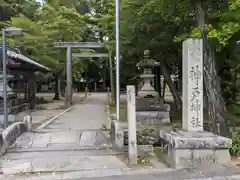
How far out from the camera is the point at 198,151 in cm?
644

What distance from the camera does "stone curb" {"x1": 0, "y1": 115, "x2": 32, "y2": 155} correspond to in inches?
302

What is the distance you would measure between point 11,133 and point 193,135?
520cm

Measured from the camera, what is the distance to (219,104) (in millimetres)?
8156

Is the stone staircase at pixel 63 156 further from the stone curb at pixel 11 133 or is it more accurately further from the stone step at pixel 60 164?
the stone curb at pixel 11 133

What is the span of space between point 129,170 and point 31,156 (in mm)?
2619

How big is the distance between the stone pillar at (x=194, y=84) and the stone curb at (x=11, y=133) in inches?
180

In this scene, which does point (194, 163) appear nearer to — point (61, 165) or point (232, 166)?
point (232, 166)

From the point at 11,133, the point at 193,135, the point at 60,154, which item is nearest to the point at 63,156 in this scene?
the point at 60,154

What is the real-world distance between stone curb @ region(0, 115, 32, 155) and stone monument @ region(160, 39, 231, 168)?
13.3ft

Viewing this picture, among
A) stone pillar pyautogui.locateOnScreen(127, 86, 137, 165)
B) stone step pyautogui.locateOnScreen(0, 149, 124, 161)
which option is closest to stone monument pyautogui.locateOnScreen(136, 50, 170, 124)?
stone step pyautogui.locateOnScreen(0, 149, 124, 161)

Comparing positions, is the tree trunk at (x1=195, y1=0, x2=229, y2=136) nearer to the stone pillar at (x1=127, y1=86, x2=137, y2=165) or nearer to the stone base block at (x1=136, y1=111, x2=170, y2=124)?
the stone pillar at (x1=127, y1=86, x2=137, y2=165)

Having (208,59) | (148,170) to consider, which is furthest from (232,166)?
(208,59)

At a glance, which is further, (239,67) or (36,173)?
(239,67)

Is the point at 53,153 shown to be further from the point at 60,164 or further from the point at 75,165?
the point at 75,165
